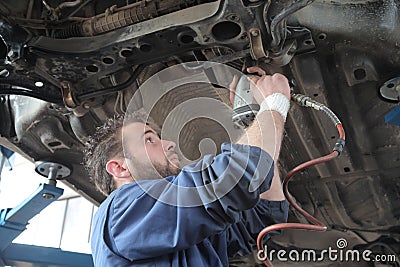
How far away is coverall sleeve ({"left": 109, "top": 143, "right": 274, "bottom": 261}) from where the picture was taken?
86 cm

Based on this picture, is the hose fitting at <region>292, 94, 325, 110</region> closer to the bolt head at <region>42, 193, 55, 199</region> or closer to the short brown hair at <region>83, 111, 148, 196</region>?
the short brown hair at <region>83, 111, 148, 196</region>

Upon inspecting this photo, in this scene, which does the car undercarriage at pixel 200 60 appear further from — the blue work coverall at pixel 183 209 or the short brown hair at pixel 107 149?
the blue work coverall at pixel 183 209

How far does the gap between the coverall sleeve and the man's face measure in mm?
183

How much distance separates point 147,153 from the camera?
1.12m

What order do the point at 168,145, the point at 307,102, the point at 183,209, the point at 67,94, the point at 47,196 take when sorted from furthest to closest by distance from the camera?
the point at 47,196, the point at 67,94, the point at 168,145, the point at 307,102, the point at 183,209

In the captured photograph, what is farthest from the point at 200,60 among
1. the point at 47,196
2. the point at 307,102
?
the point at 47,196

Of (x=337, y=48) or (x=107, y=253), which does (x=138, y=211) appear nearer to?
(x=107, y=253)

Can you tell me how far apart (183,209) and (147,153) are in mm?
281

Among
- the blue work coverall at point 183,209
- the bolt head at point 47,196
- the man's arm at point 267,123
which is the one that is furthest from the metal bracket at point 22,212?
the man's arm at point 267,123

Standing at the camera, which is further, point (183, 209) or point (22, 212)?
point (22, 212)

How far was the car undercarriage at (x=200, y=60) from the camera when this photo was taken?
1.11 metres

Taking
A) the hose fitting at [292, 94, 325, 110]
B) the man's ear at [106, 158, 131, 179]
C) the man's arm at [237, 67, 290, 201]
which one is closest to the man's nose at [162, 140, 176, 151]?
the man's ear at [106, 158, 131, 179]

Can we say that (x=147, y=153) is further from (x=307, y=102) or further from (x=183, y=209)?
(x=307, y=102)

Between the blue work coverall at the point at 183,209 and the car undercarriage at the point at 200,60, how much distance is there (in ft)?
1.06
